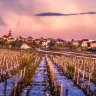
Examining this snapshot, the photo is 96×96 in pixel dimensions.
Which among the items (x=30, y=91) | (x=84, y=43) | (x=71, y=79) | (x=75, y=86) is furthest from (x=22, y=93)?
(x=84, y=43)

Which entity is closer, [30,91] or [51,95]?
[51,95]

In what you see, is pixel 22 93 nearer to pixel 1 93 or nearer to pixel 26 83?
pixel 1 93

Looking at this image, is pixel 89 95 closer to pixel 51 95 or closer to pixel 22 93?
pixel 51 95

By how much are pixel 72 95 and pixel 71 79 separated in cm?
828

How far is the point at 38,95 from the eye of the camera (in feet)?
58.2

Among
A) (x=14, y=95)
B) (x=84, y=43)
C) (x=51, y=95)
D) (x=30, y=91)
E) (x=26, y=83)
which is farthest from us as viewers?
(x=84, y=43)

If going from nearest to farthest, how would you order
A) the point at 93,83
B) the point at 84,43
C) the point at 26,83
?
the point at 26,83, the point at 93,83, the point at 84,43

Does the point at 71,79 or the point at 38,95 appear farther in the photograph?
the point at 71,79

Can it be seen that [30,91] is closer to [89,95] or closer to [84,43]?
[89,95]

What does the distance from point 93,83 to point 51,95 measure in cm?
715

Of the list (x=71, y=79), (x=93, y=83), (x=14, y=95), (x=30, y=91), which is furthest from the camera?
(x=71, y=79)

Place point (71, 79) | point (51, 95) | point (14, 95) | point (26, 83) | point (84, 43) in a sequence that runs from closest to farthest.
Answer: point (14, 95), point (51, 95), point (26, 83), point (71, 79), point (84, 43)

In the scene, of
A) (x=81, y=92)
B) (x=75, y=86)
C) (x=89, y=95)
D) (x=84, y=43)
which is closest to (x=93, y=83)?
(x=75, y=86)

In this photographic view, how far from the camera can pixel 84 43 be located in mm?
196750
